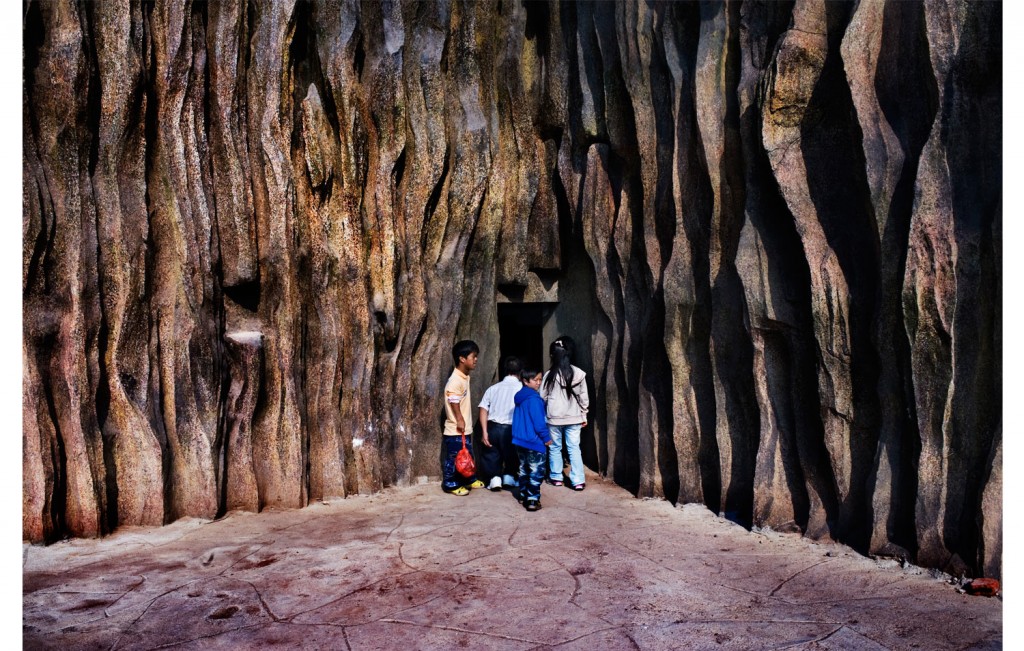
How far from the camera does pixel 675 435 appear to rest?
26.3ft

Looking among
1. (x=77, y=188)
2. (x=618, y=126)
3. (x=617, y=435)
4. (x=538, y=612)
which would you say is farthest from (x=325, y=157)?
(x=538, y=612)

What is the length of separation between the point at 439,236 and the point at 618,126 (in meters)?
2.25

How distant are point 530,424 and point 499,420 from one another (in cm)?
104

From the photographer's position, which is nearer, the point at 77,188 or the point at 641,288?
the point at 77,188

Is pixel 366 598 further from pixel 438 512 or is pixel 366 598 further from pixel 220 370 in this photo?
pixel 220 370

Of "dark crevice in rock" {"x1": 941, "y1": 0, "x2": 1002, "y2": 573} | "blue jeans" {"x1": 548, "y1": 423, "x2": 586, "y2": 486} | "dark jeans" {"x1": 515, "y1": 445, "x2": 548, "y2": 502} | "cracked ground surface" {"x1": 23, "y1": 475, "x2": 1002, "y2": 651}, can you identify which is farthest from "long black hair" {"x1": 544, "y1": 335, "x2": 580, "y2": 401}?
"dark crevice in rock" {"x1": 941, "y1": 0, "x2": 1002, "y2": 573}

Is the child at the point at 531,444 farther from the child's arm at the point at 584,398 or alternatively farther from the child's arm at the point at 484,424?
the child's arm at the point at 584,398

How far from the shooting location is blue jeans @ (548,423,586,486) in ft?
29.0

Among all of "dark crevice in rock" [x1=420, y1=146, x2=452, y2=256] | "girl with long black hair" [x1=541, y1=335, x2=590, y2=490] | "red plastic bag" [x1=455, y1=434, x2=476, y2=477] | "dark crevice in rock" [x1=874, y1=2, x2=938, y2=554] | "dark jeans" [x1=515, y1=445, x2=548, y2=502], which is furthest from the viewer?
"dark crevice in rock" [x1=420, y1=146, x2=452, y2=256]

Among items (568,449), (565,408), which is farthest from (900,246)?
(568,449)

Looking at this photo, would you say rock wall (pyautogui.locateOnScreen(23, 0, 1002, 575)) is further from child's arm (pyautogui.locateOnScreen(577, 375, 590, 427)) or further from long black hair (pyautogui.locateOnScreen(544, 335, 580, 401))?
long black hair (pyautogui.locateOnScreen(544, 335, 580, 401))

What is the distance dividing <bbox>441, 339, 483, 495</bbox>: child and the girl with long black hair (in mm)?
856

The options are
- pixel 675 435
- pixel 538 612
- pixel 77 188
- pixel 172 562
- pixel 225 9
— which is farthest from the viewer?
pixel 675 435

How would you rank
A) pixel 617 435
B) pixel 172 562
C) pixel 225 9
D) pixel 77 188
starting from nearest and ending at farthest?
1. pixel 172 562
2. pixel 77 188
3. pixel 225 9
4. pixel 617 435
